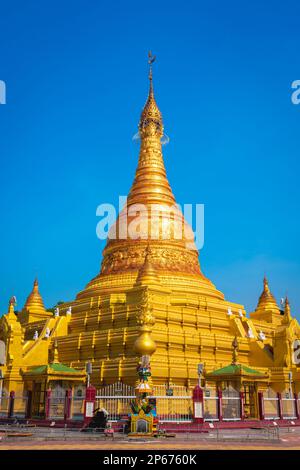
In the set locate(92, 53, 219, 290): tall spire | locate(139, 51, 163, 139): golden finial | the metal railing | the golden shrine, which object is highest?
locate(139, 51, 163, 139): golden finial

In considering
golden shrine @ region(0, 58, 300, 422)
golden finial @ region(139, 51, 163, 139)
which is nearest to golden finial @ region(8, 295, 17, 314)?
golden shrine @ region(0, 58, 300, 422)

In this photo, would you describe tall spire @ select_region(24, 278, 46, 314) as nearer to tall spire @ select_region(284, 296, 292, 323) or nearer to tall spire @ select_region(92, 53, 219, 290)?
tall spire @ select_region(92, 53, 219, 290)

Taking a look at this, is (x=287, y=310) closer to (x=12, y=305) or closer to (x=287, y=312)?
(x=287, y=312)

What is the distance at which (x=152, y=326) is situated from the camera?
29562mm

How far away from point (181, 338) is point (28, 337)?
12.0 m

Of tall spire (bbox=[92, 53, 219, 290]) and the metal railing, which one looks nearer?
the metal railing

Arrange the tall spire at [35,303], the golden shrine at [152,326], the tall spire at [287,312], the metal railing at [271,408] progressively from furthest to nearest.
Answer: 1. the tall spire at [35,303]
2. the tall spire at [287,312]
3. the golden shrine at [152,326]
4. the metal railing at [271,408]

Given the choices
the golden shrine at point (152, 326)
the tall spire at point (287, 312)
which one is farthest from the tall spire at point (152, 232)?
the tall spire at point (287, 312)

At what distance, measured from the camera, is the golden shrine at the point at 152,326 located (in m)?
Answer: 28.2

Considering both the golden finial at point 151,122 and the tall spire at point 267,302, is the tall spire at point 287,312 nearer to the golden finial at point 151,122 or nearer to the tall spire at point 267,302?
the tall spire at point 267,302

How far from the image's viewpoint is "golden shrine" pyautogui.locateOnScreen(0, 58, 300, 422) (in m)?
28.2

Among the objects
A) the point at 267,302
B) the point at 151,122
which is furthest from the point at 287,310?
the point at 151,122

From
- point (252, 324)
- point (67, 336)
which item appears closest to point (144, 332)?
point (67, 336)
